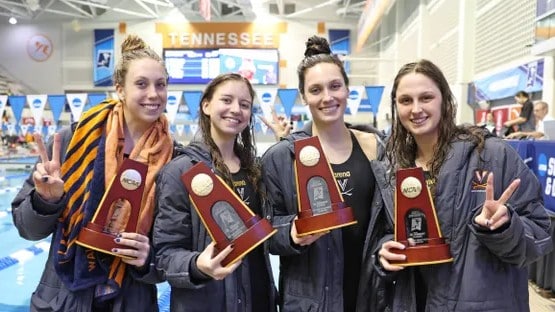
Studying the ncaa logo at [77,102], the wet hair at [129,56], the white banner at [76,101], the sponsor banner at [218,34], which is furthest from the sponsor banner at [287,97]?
the sponsor banner at [218,34]

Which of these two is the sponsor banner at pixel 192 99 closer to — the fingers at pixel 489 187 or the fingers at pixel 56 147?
the fingers at pixel 56 147

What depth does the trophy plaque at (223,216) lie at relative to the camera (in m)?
1.37

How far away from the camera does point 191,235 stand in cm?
158

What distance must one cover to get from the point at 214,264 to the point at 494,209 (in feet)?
2.74

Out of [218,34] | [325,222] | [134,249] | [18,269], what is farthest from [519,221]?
[218,34]

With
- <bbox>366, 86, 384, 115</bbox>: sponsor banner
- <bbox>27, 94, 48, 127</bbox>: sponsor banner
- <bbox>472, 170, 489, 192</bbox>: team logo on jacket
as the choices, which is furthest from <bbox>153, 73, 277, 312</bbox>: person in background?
<bbox>27, 94, 48, 127</bbox>: sponsor banner

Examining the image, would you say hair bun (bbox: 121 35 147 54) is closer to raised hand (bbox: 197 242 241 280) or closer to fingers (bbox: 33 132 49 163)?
fingers (bbox: 33 132 49 163)

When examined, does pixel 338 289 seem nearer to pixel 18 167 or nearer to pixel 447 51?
pixel 447 51

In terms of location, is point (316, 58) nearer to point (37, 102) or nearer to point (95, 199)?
point (95, 199)

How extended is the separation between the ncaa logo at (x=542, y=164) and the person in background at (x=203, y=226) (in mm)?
2871

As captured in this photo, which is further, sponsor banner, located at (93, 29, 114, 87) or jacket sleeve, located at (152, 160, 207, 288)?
sponsor banner, located at (93, 29, 114, 87)

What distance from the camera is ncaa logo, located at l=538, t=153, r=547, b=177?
A: 12.1 ft

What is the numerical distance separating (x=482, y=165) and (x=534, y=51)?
21.1 feet

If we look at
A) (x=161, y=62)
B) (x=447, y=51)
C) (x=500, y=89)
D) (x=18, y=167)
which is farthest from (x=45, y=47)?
(x=161, y=62)
